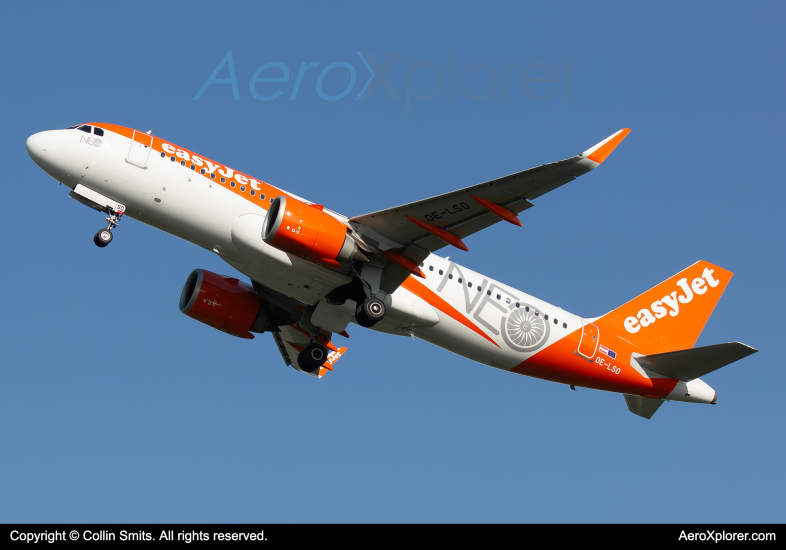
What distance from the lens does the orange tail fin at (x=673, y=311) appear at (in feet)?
110

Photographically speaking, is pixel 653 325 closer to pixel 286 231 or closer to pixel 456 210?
pixel 456 210

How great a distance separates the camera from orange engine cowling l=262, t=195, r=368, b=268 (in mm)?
25766

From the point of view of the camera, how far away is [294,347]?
35688 mm

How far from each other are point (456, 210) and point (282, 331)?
39.5ft

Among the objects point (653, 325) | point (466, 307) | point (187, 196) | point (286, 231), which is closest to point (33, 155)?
point (187, 196)

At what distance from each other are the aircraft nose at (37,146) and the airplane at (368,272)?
32 millimetres

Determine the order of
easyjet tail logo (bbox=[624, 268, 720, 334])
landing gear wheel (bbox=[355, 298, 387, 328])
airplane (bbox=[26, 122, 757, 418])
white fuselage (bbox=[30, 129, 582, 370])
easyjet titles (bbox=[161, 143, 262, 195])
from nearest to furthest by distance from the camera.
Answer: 1. airplane (bbox=[26, 122, 757, 418])
2. white fuselage (bbox=[30, 129, 582, 370])
3. easyjet titles (bbox=[161, 143, 262, 195])
4. landing gear wheel (bbox=[355, 298, 387, 328])
5. easyjet tail logo (bbox=[624, 268, 720, 334])

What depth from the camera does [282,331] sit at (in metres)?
34.9

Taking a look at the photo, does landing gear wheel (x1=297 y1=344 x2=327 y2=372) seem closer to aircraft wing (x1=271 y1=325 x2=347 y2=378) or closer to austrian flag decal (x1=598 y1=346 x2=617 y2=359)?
aircraft wing (x1=271 y1=325 x2=347 y2=378)

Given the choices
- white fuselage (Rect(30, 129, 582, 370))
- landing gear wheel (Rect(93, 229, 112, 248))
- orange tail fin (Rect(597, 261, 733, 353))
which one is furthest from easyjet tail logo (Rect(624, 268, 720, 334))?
landing gear wheel (Rect(93, 229, 112, 248))

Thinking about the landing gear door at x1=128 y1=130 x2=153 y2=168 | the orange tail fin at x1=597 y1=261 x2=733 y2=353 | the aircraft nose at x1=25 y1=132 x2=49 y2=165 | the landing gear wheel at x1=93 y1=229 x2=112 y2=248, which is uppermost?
the orange tail fin at x1=597 y1=261 x2=733 y2=353

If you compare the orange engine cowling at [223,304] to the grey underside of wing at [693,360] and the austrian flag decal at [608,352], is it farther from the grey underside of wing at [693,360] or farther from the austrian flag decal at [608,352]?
the grey underside of wing at [693,360]

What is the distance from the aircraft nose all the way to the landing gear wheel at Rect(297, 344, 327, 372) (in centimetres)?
1166

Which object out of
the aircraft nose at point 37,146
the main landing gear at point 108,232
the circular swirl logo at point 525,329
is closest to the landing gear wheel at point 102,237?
the main landing gear at point 108,232
